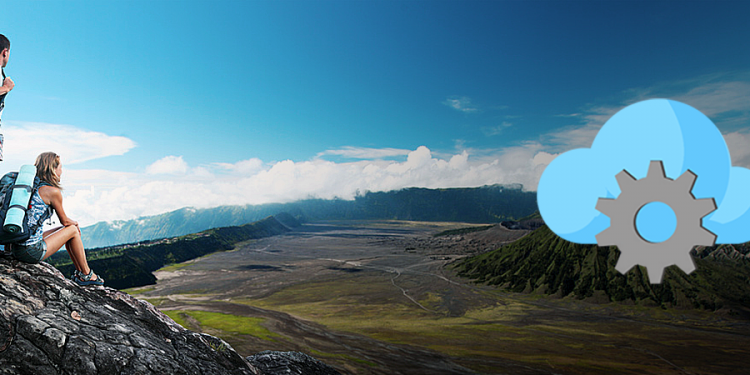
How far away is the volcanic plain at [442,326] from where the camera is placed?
47.8 m

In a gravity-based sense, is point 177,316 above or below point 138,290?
above

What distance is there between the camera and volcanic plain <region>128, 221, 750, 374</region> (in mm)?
47844

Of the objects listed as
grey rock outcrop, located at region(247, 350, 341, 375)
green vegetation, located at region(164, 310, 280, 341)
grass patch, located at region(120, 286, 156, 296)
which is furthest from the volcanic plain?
grey rock outcrop, located at region(247, 350, 341, 375)

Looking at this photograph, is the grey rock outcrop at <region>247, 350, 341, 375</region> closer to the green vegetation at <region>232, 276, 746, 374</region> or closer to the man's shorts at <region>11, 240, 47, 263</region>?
the man's shorts at <region>11, 240, 47, 263</region>

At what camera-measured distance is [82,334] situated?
6871mm

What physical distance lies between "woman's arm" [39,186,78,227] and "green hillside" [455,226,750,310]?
349 ft

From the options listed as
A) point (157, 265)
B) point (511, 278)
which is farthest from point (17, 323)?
point (157, 265)

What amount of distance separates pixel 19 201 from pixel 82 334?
2.93 m

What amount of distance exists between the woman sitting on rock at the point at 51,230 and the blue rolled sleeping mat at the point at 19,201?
0.83 feet

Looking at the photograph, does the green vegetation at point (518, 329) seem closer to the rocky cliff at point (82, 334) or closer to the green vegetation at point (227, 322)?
the green vegetation at point (227, 322)

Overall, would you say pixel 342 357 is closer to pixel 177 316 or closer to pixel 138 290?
pixel 177 316

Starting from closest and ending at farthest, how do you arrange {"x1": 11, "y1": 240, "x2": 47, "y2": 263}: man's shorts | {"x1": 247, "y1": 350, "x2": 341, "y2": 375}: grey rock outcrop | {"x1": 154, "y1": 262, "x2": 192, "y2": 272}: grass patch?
{"x1": 11, "y1": 240, "x2": 47, "y2": 263}: man's shorts
{"x1": 247, "y1": 350, "x2": 341, "y2": 375}: grey rock outcrop
{"x1": 154, "y1": 262, "x2": 192, "y2": 272}: grass patch

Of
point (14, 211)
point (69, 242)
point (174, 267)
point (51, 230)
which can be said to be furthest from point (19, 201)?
point (174, 267)

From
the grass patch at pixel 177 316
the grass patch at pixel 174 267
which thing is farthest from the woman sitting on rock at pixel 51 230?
the grass patch at pixel 174 267
